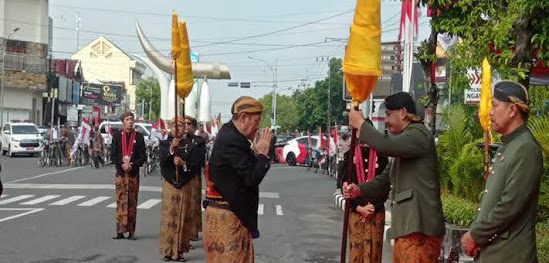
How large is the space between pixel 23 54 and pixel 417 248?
63005 millimetres

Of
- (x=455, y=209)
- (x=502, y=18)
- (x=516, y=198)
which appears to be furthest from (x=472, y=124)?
(x=516, y=198)

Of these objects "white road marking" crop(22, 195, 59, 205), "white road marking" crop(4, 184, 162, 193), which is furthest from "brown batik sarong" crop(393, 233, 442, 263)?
"white road marking" crop(4, 184, 162, 193)

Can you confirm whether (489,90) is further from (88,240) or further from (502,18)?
(88,240)

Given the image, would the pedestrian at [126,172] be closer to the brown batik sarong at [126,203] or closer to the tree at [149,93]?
the brown batik sarong at [126,203]

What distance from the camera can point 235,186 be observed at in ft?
21.3

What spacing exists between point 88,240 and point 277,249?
2.73 metres

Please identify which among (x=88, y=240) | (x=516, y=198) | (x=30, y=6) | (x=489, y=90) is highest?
(x=30, y=6)

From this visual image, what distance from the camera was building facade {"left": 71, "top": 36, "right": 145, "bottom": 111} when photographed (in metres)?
127

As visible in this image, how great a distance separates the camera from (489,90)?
973 cm

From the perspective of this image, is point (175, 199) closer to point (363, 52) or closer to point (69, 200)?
point (363, 52)

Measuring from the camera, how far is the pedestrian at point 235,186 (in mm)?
6438

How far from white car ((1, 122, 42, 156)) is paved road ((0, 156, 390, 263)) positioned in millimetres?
18154

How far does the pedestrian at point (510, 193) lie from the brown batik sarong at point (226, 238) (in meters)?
1.91

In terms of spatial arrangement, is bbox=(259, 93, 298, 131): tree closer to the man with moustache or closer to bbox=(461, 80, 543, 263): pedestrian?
the man with moustache
